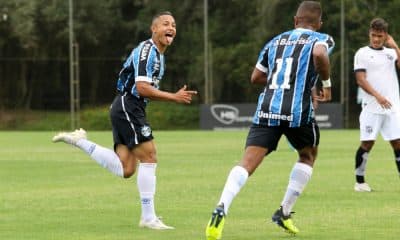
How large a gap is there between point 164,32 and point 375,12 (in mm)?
36170

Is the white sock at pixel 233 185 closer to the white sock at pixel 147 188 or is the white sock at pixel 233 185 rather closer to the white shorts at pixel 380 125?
the white sock at pixel 147 188

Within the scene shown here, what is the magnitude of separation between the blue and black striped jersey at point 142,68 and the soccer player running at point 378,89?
173 inches

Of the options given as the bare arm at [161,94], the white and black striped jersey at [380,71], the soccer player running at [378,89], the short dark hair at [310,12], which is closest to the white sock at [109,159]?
the bare arm at [161,94]

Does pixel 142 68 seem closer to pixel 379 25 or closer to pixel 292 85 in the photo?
pixel 292 85

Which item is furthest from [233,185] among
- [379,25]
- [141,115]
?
[379,25]

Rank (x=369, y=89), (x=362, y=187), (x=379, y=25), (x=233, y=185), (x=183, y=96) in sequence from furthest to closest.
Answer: (x=362, y=187)
(x=369, y=89)
(x=379, y=25)
(x=183, y=96)
(x=233, y=185)

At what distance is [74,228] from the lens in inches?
409

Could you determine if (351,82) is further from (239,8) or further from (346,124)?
→ (239,8)

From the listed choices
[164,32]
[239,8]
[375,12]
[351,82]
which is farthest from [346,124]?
[164,32]

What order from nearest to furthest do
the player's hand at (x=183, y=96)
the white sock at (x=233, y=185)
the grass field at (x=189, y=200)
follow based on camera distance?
the white sock at (x=233, y=185) < the player's hand at (x=183, y=96) < the grass field at (x=189, y=200)

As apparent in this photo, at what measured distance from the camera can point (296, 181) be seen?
10008mm

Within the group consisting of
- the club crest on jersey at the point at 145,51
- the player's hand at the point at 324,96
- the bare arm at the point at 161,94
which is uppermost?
the club crest on jersey at the point at 145,51

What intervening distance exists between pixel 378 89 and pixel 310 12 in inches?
Result: 195

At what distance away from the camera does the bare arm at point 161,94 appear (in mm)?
10078
